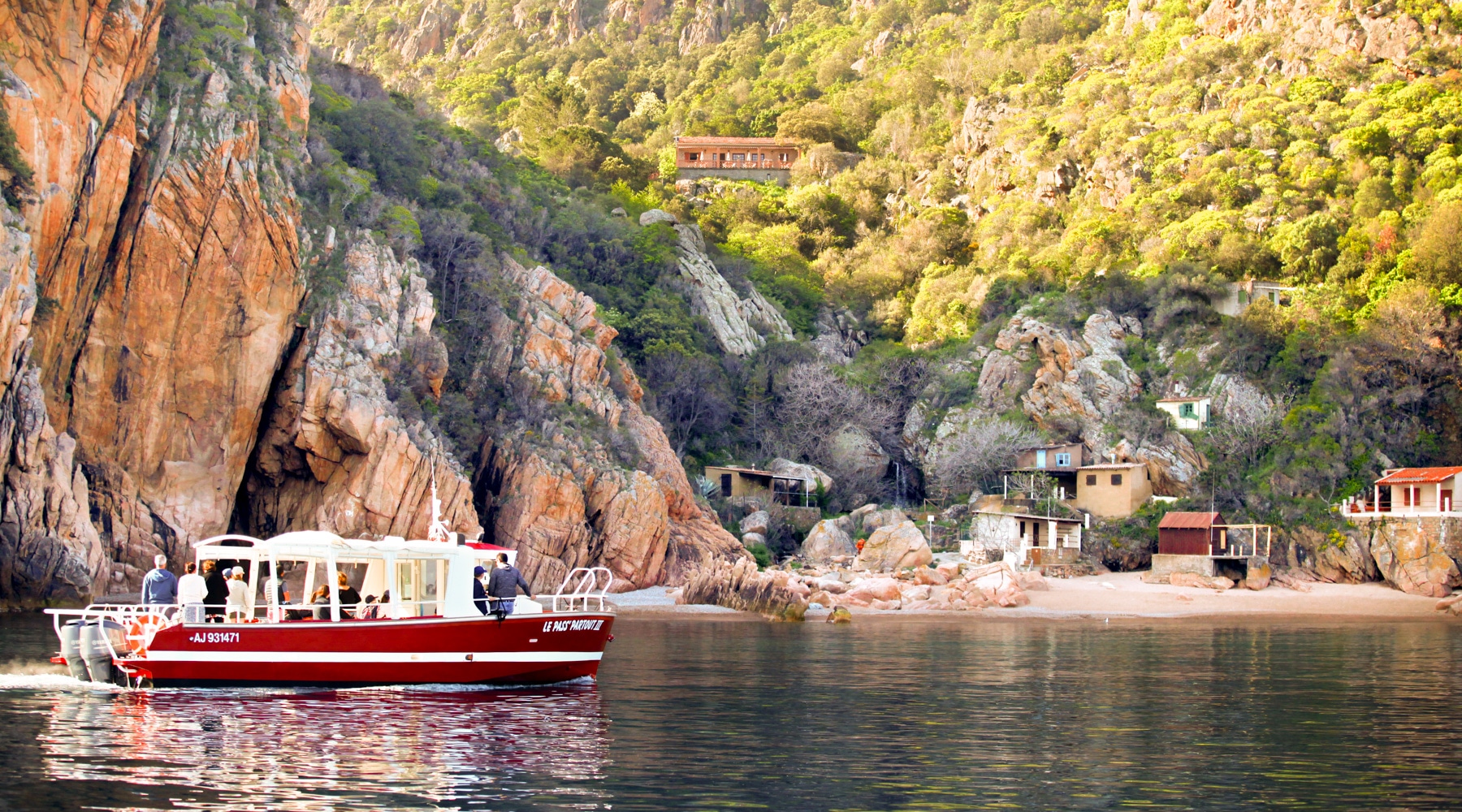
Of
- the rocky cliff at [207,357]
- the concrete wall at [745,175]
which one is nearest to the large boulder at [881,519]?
the rocky cliff at [207,357]

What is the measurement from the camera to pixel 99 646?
22922mm

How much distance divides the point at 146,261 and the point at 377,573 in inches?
939

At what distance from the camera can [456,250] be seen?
2240 inches

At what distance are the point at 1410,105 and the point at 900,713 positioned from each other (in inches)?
2737

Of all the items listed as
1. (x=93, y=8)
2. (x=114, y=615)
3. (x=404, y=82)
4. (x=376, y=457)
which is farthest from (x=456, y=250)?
(x=404, y=82)

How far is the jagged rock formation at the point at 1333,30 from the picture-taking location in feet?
267

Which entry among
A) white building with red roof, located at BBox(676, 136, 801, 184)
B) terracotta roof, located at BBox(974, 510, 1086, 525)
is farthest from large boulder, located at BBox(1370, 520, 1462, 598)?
white building with red roof, located at BBox(676, 136, 801, 184)

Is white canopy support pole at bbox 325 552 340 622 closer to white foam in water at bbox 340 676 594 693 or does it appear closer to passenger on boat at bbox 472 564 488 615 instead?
white foam in water at bbox 340 676 594 693

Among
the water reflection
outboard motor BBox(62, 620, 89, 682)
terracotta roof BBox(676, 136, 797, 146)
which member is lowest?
the water reflection

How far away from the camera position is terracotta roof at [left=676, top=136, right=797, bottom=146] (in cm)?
10644

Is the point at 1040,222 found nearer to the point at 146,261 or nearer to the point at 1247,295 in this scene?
the point at 1247,295

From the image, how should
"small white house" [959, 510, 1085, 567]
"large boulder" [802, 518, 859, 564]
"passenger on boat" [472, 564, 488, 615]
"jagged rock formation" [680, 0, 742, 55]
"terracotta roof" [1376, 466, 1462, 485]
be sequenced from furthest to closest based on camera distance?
"jagged rock formation" [680, 0, 742, 55]
"large boulder" [802, 518, 859, 564]
"small white house" [959, 510, 1085, 567]
"terracotta roof" [1376, 466, 1462, 485]
"passenger on boat" [472, 564, 488, 615]

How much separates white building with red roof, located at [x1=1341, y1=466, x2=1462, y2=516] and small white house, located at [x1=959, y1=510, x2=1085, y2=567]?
40.9ft

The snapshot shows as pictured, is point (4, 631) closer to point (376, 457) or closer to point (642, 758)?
point (376, 457)
